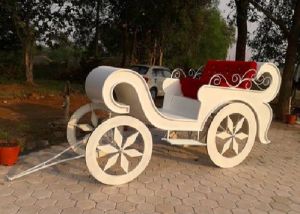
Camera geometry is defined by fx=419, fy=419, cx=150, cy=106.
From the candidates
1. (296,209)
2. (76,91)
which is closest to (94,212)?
(296,209)

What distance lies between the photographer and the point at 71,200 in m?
5.13

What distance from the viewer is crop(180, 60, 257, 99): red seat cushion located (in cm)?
710

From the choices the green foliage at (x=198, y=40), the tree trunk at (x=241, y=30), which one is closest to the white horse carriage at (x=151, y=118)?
the tree trunk at (x=241, y=30)

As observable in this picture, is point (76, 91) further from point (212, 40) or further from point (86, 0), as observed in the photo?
point (212, 40)

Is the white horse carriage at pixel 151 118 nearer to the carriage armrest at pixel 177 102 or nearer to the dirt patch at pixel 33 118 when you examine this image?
the carriage armrest at pixel 177 102

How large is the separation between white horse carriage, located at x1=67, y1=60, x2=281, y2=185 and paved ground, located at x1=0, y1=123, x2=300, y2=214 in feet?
0.96

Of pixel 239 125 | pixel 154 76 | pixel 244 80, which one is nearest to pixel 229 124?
pixel 239 125

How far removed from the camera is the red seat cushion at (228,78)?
710cm

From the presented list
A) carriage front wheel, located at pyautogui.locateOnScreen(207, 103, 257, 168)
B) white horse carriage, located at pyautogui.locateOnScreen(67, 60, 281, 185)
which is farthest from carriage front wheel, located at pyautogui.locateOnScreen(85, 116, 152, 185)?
carriage front wheel, located at pyautogui.locateOnScreen(207, 103, 257, 168)

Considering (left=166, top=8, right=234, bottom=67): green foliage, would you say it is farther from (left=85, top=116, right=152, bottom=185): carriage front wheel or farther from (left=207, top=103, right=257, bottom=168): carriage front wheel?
(left=85, top=116, right=152, bottom=185): carriage front wheel

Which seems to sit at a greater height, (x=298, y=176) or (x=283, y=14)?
(x=283, y=14)

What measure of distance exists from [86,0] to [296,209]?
1641 centimetres

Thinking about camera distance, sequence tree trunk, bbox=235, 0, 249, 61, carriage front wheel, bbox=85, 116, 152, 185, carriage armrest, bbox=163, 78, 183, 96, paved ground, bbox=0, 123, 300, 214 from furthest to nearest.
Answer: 1. tree trunk, bbox=235, 0, 249, 61
2. carriage armrest, bbox=163, 78, 183, 96
3. carriage front wheel, bbox=85, 116, 152, 185
4. paved ground, bbox=0, 123, 300, 214

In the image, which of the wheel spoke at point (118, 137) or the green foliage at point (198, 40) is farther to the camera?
the green foliage at point (198, 40)
